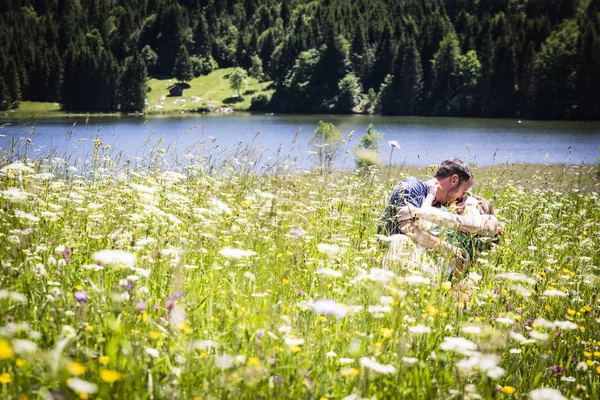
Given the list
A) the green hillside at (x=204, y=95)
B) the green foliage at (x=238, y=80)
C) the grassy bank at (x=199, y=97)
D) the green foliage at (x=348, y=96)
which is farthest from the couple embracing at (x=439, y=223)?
the green foliage at (x=238, y=80)

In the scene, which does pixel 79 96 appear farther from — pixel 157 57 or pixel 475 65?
pixel 475 65

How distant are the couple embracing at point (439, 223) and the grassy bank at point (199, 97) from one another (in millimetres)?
105019

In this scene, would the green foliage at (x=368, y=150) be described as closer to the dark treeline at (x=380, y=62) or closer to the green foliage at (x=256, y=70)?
the dark treeline at (x=380, y=62)

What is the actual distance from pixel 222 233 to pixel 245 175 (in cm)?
336

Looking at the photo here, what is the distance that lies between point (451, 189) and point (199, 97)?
432 ft

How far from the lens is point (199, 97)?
433 ft

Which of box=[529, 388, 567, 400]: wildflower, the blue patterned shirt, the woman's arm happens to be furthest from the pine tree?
box=[529, 388, 567, 400]: wildflower

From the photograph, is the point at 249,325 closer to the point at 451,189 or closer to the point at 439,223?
the point at 439,223

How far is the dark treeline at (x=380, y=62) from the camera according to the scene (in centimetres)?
8625

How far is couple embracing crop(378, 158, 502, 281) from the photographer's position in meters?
4.32

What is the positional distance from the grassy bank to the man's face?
345ft

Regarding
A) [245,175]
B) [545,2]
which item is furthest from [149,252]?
[545,2]

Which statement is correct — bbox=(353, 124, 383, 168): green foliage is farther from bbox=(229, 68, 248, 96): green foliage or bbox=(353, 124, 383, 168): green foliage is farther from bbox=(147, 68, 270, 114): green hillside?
bbox=(229, 68, 248, 96): green foliage

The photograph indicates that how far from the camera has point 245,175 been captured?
7949mm
